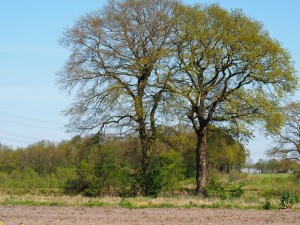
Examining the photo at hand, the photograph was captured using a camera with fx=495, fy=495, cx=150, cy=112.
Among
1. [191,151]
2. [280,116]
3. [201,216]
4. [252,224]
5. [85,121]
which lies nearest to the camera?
[252,224]

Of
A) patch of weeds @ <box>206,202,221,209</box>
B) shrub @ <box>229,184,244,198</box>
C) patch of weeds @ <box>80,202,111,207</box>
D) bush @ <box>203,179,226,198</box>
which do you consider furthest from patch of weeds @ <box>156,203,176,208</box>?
shrub @ <box>229,184,244,198</box>

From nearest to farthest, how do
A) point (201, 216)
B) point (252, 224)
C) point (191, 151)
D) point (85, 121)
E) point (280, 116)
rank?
A: point (252, 224) < point (201, 216) < point (280, 116) < point (85, 121) < point (191, 151)

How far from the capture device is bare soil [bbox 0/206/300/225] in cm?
1571

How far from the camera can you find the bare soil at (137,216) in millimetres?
15711

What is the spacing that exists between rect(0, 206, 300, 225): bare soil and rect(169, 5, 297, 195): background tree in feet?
37.8

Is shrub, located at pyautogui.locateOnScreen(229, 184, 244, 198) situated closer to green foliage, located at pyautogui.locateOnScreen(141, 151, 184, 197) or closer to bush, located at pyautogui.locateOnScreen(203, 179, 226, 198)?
bush, located at pyautogui.locateOnScreen(203, 179, 226, 198)

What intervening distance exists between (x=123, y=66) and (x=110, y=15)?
3.45m

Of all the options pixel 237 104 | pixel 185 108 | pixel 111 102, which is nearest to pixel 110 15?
pixel 111 102

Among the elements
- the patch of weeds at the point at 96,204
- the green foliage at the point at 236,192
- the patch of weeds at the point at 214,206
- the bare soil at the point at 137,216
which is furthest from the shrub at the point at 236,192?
the patch of weeds at the point at 96,204

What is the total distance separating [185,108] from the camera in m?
30.7

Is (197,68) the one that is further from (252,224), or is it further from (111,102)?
(252,224)

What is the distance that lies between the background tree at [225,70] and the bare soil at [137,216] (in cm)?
1151

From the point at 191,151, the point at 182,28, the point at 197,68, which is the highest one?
the point at 182,28

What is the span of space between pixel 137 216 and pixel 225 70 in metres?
16.5
